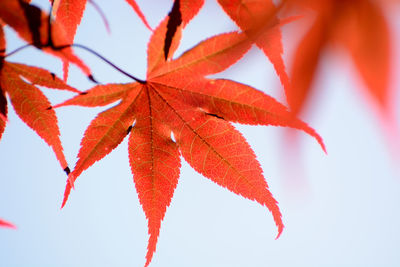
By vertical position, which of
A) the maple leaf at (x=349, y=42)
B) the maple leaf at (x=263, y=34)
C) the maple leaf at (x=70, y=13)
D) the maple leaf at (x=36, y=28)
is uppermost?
the maple leaf at (x=70, y=13)

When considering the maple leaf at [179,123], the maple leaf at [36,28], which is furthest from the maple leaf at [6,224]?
the maple leaf at [36,28]

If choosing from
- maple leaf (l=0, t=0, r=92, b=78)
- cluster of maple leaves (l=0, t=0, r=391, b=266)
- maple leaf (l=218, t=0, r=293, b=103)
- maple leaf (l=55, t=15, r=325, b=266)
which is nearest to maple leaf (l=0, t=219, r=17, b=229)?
cluster of maple leaves (l=0, t=0, r=391, b=266)

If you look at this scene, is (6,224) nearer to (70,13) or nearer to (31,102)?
(31,102)

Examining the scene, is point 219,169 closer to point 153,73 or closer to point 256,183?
point 256,183

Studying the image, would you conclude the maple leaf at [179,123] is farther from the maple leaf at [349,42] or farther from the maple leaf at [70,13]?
the maple leaf at [349,42]

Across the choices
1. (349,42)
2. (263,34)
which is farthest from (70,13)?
(349,42)

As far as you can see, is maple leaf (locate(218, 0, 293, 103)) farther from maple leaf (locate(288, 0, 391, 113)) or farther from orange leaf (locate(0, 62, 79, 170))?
orange leaf (locate(0, 62, 79, 170))
